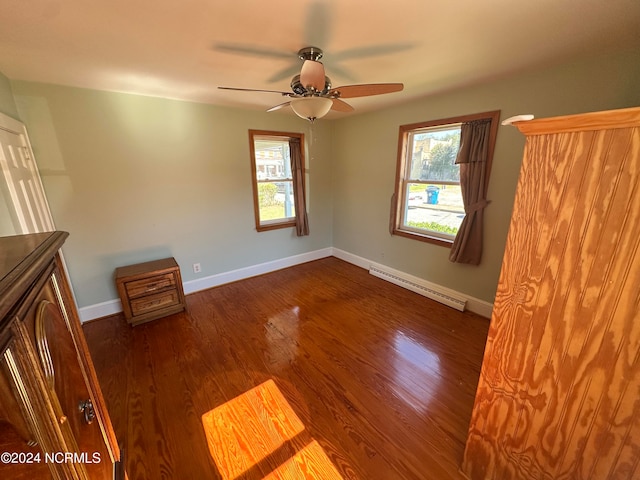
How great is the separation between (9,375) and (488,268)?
3067mm

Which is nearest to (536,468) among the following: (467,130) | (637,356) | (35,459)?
(637,356)

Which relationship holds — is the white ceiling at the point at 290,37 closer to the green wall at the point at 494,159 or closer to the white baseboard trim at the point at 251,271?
the green wall at the point at 494,159

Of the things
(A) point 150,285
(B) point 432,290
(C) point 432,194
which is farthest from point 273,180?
(B) point 432,290

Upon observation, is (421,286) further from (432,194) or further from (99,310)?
(99,310)

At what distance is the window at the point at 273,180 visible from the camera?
3.36 meters

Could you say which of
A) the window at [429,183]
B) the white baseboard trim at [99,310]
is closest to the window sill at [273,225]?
the window at [429,183]

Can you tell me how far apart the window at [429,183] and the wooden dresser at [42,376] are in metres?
3.02

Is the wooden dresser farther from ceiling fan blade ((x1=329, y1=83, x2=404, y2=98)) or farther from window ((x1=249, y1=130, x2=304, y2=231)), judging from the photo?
window ((x1=249, y1=130, x2=304, y2=231))

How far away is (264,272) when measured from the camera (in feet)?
12.2

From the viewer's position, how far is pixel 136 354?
83.5 inches

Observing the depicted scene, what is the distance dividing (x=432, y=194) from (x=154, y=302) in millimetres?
3266

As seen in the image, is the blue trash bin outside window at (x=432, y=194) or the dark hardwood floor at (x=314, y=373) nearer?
the dark hardwood floor at (x=314, y=373)

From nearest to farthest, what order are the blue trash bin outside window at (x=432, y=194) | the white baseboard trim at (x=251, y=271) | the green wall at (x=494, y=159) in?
the green wall at (x=494, y=159)
the blue trash bin outside window at (x=432, y=194)
the white baseboard trim at (x=251, y=271)

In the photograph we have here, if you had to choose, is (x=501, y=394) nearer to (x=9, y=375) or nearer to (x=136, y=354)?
(x=9, y=375)
